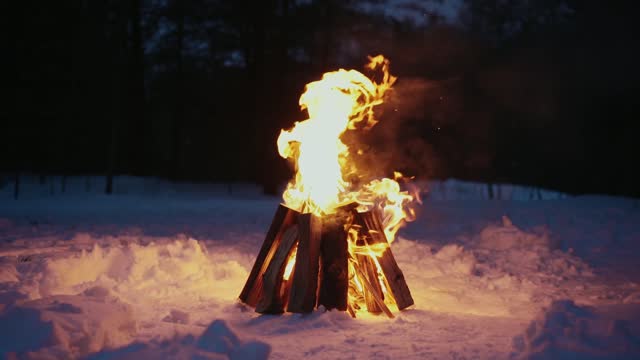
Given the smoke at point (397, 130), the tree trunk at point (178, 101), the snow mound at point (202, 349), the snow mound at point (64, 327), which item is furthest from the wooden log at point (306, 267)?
the tree trunk at point (178, 101)

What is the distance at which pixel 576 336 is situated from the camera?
412cm

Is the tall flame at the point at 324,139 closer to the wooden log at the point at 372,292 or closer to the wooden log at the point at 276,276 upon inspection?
the wooden log at the point at 276,276

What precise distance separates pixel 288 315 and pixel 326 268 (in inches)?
22.8

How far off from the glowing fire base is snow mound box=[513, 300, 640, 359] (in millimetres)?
1473

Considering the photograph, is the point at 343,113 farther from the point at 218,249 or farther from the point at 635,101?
the point at 635,101

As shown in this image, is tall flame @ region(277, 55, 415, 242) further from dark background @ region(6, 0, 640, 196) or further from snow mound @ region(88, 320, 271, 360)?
dark background @ region(6, 0, 640, 196)

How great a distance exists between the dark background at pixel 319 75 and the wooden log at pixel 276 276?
778 centimetres

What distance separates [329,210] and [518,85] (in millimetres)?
16087

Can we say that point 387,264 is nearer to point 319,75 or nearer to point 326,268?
point 326,268

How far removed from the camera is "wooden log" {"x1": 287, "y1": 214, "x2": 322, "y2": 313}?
523 cm

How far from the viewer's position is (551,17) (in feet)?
62.5

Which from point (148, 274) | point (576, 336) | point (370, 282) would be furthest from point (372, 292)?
point (148, 274)

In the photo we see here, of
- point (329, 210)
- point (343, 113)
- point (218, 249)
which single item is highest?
point (343, 113)

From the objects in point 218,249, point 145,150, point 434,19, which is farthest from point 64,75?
point 218,249
